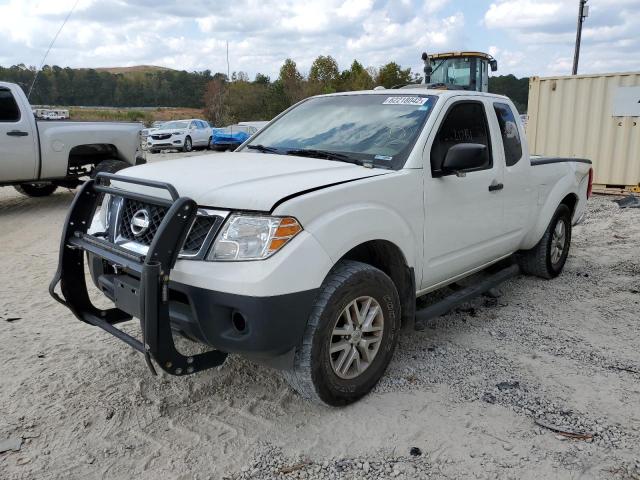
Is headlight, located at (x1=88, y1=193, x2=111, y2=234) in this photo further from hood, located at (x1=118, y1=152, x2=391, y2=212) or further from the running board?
the running board

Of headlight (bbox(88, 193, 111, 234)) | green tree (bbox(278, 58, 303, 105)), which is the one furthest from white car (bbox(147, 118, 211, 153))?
green tree (bbox(278, 58, 303, 105))

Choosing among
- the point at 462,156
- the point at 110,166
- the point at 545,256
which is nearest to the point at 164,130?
the point at 110,166

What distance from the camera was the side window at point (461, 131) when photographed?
3676 mm

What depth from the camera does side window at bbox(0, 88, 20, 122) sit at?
8500 mm

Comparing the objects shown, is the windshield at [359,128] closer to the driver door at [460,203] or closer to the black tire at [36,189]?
the driver door at [460,203]

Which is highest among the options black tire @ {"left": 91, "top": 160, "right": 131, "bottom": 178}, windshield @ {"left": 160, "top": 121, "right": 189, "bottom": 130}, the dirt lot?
black tire @ {"left": 91, "top": 160, "right": 131, "bottom": 178}

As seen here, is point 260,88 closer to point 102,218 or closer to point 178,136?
point 178,136

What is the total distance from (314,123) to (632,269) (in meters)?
4.11

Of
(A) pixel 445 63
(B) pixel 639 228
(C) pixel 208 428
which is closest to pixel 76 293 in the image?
(C) pixel 208 428

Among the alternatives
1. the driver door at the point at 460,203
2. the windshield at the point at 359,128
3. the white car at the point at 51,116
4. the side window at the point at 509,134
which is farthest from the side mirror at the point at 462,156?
the white car at the point at 51,116

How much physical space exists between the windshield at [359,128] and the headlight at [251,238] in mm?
1073

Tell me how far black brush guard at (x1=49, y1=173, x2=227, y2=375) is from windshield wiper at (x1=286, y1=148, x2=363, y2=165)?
1201mm

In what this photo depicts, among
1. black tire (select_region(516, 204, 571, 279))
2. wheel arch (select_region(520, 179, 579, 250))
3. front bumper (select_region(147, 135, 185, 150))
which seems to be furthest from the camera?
front bumper (select_region(147, 135, 185, 150))

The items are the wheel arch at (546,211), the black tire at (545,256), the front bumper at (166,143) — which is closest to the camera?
the wheel arch at (546,211)
